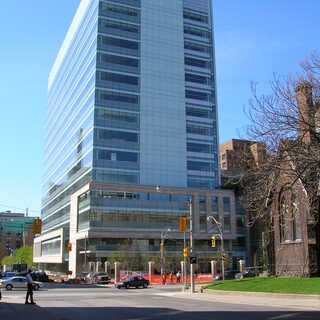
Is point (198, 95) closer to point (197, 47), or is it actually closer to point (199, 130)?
point (199, 130)

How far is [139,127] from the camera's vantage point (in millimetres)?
102250

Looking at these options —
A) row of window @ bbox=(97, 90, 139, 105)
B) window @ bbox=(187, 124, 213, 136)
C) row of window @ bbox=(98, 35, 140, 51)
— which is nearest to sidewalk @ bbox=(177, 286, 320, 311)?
row of window @ bbox=(97, 90, 139, 105)

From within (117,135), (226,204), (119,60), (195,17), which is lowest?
(226,204)

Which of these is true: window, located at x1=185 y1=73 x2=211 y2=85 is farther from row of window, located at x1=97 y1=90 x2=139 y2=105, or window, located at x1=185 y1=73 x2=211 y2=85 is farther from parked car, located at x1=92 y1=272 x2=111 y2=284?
parked car, located at x1=92 y1=272 x2=111 y2=284

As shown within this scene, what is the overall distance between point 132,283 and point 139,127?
49.9 m

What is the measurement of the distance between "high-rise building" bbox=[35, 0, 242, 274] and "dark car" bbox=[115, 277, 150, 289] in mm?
35833

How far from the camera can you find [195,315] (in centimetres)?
2086

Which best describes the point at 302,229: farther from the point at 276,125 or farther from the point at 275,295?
the point at 276,125

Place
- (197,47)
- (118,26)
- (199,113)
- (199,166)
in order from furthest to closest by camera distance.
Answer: (197,47) → (199,113) → (199,166) → (118,26)

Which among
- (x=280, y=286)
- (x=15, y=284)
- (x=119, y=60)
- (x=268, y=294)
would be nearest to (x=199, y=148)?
(x=119, y=60)

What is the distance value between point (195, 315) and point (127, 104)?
83713 mm

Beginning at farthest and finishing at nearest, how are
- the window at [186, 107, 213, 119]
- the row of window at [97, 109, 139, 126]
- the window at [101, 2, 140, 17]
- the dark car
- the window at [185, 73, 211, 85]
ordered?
1. the window at [185, 73, 211, 85]
2. the window at [186, 107, 213, 119]
3. the window at [101, 2, 140, 17]
4. the row of window at [97, 109, 139, 126]
5. the dark car

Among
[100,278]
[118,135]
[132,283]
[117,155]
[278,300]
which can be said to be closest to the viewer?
[278,300]

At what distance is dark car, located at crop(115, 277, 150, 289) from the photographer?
56281mm
